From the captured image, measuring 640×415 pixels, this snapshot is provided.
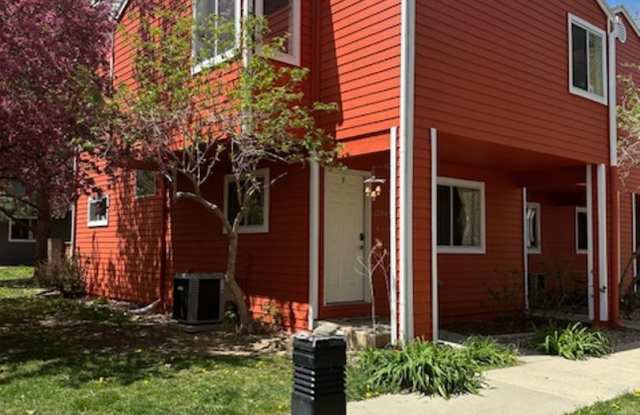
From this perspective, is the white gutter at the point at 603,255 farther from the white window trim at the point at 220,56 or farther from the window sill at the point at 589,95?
the white window trim at the point at 220,56

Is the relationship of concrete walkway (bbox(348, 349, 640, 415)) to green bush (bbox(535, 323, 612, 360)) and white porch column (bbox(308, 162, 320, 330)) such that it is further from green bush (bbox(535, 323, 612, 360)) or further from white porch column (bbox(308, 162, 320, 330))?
white porch column (bbox(308, 162, 320, 330))

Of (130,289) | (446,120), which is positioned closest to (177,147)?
(446,120)

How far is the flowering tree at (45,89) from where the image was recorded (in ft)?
28.4

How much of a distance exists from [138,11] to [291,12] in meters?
3.27

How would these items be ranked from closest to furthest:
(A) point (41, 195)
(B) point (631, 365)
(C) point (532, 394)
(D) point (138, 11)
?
(C) point (532, 394) < (B) point (631, 365) < (A) point (41, 195) < (D) point (138, 11)

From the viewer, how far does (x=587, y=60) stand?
11.5 meters

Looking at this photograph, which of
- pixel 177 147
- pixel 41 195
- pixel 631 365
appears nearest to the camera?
pixel 631 365

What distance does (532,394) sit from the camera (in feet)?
21.3

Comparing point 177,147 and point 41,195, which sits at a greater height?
point 177,147

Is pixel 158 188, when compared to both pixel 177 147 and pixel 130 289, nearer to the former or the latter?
pixel 130 289

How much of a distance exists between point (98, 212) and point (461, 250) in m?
9.21

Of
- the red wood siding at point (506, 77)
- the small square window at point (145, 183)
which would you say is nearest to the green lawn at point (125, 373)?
the small square window at point (145, 183)

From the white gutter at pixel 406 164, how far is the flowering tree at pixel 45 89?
13.5 ft

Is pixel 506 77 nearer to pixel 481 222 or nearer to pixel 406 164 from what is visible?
pixel 406 164
